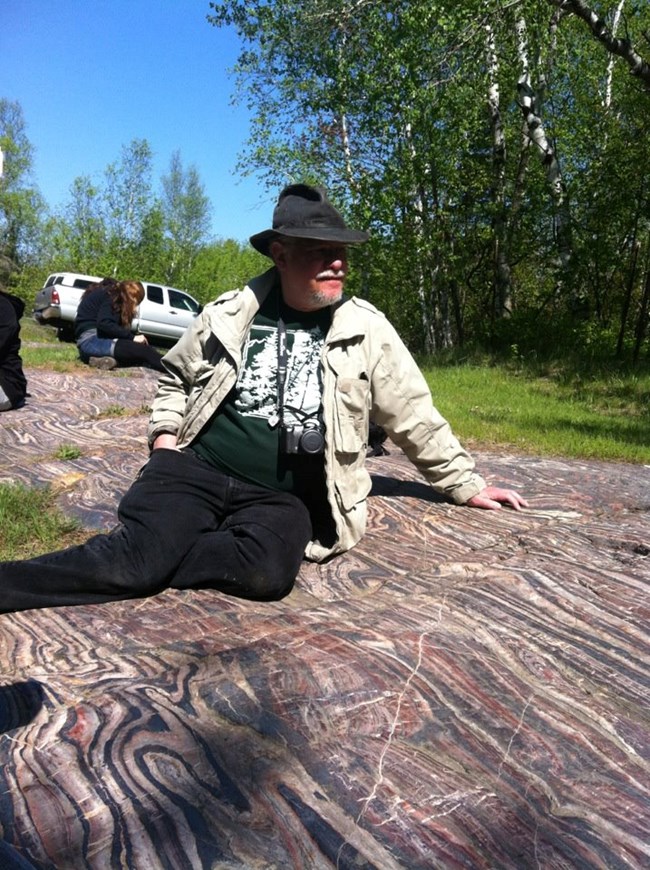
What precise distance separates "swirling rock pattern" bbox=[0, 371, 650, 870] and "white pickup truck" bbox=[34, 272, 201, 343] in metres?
22.0

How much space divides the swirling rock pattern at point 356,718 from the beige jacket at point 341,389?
1.44 feet

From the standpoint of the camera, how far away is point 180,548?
3.37m

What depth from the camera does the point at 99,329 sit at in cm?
1142

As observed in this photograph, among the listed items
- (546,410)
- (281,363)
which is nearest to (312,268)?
(281,363)

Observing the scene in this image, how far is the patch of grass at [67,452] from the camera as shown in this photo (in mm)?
6238

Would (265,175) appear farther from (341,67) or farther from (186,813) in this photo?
(186,813)

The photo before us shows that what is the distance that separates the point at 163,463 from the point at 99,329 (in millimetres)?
8341

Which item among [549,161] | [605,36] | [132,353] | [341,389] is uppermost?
[605,36]

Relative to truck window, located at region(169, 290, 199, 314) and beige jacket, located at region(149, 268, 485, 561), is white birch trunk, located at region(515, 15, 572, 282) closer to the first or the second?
truck window, located at region(169, 290, 199, 314)

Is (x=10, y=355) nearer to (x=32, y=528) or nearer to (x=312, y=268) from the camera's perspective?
(x=32, y=528)

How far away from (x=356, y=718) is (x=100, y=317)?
10.0 metres

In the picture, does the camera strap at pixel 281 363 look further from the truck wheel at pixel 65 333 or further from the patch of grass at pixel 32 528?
the truck wheel at pixel 65 333

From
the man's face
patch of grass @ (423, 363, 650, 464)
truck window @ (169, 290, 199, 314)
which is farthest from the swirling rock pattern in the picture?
truck window @ (169, 290, 199, 314)

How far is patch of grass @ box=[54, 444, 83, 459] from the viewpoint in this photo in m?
6.24
